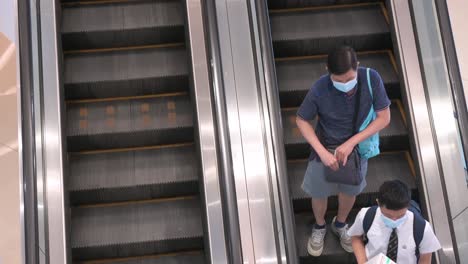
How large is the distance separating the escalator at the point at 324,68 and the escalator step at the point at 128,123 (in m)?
0.86

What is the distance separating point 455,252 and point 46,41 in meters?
→ 3.50

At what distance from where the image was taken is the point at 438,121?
5027mm

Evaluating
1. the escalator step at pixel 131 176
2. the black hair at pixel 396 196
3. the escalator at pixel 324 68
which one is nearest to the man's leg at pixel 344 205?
the escalator at pixel 324 68

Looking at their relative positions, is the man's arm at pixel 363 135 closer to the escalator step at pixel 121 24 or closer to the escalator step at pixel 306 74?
the escalator step at pixel 306 74

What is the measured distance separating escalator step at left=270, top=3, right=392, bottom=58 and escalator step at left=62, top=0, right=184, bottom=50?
878 mm

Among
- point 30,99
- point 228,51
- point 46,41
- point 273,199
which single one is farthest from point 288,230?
point 46,41

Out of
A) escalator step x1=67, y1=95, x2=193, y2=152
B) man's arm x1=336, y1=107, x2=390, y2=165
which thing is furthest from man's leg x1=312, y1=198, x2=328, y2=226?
escalator step x1=67, y1=95, x2=193, y2=152

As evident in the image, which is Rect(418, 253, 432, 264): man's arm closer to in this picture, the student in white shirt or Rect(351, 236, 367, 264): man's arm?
the student in white shirt

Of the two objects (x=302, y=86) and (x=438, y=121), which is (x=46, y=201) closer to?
(x=302, y=86)

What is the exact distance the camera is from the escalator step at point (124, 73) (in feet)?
18.5

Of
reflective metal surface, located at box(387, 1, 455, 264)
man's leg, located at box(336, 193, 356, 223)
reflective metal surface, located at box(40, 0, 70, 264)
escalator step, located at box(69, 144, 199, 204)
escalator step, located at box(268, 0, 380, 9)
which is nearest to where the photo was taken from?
man's leg, located at box(336, 193, 356, 223)

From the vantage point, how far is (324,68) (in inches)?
224

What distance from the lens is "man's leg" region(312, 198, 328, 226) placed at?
4.74 meters

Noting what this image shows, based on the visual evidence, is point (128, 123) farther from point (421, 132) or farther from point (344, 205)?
point (421, 132)
